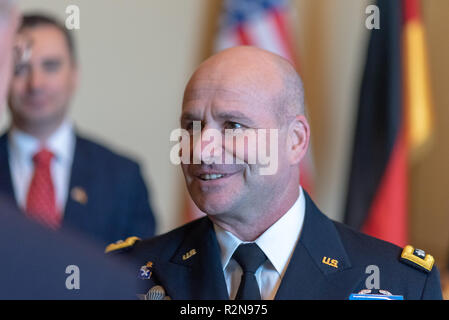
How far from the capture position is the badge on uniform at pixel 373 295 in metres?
1.48

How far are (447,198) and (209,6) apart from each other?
185 centimetres

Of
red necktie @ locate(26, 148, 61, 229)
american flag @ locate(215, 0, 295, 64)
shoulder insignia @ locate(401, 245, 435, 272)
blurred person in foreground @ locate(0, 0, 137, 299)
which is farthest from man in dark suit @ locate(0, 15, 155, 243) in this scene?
blurred person in foreground @ locate(0, 0, 137, 299)

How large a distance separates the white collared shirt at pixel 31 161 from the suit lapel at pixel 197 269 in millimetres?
1287

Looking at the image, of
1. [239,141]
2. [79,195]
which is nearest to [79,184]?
[79,195]

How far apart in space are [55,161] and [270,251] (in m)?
1.59

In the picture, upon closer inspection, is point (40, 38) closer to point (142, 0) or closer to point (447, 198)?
point (142, 0)

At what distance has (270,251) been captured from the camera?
1.49 m

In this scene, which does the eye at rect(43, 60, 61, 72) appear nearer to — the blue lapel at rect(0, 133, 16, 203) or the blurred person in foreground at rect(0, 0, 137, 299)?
the blue lapel at rect(0, 133, 16, 203)

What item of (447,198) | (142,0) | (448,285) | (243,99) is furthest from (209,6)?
(243,99)

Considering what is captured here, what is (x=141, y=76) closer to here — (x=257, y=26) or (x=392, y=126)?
(x=257, y=26)

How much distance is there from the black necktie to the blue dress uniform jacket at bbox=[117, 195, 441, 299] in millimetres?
49

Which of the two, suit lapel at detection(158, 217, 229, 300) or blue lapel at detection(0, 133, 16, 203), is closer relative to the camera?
suit lapel at detection(158, 217, 229, 300)

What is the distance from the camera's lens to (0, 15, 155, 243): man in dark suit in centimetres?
275

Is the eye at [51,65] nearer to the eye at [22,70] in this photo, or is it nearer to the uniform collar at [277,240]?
the eye at [22,70]
